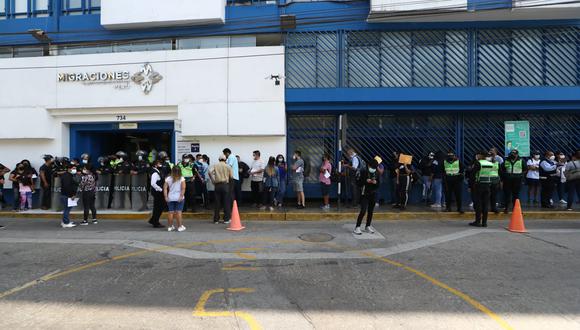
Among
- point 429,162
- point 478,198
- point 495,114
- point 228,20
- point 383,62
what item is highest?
point 228,20

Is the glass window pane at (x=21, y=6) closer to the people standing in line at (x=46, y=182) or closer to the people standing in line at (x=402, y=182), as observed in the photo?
the people standing in line at (x=46, y=182)

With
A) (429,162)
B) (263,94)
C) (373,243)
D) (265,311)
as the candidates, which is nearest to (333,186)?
(429,162)

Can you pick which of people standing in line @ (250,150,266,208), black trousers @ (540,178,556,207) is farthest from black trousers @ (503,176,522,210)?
people standing in line @ (250,150,266,208)

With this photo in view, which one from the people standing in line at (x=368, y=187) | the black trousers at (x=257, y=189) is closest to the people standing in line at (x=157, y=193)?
the black trousers at (x=257, y=189)

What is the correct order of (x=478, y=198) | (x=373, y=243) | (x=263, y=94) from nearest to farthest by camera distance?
(x=373, y=243), (x=478, y=198), (x=263, y=94)

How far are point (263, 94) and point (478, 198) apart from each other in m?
7.20

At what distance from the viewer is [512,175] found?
9906 millimetres

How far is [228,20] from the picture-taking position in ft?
40.8

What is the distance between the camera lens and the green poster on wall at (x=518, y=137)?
11.6 metres

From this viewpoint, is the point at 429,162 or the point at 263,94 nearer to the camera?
the point at 429,162

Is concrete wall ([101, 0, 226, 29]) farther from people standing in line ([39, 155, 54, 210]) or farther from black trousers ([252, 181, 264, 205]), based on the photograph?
black trousers ([252, 181, 264, 205])

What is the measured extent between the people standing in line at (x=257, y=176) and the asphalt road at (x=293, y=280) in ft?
11.0

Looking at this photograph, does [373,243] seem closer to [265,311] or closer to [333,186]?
[265,311]

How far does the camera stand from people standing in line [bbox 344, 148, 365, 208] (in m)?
10.5
